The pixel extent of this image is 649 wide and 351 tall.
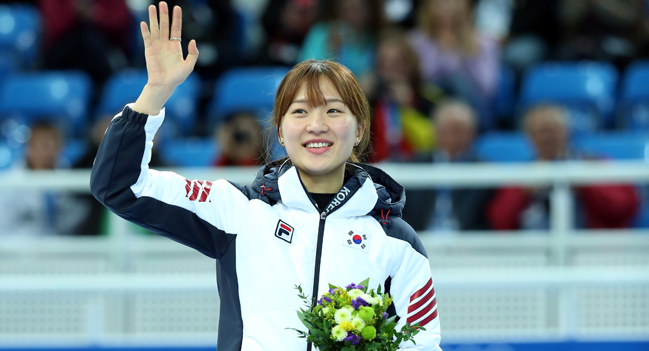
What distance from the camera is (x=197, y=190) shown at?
7.14ft

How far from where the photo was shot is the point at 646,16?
22.7ft

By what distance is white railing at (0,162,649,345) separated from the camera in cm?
415

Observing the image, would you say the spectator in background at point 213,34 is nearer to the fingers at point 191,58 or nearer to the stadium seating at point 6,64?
the stadium seating at point 6,64

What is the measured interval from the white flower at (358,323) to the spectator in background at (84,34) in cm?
574

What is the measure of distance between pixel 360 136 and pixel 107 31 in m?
5.61

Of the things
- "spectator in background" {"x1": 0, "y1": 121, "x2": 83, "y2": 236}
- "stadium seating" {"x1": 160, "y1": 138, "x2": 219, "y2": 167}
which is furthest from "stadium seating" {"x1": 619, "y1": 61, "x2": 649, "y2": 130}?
"spectator in background" {"x1": 0, "y1": 121, "x2": 83, "y2": 236}

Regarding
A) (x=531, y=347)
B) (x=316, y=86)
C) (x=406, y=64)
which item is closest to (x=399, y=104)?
(x=406, y=64)

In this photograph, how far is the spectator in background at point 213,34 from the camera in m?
7.18

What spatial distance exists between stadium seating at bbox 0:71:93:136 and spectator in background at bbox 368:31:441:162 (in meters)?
2.46

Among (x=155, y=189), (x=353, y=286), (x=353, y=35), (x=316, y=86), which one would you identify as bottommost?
(x=353, y=286)

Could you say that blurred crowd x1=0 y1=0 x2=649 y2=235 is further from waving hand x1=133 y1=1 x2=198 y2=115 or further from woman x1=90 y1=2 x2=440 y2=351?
waving hand x1=133 y1=1 x2=198 y2=115

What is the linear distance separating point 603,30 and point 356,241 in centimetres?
529

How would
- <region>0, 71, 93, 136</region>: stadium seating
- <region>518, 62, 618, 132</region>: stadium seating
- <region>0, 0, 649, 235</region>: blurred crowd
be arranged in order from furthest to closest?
<region>0, 71, 93, 136</region>: stadium seating < <region>518, 62, 618, 132</region>: stadium seating < <region>0, 0, 649, 235</region>: blurred crowd

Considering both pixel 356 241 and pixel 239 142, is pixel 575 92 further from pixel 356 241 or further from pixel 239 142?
pixel 356 241
